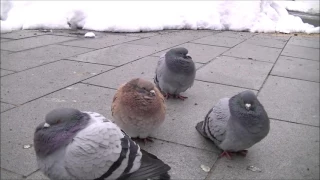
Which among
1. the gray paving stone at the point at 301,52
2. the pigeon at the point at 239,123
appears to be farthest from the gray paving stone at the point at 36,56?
the gray paving stone at the point at 301,52

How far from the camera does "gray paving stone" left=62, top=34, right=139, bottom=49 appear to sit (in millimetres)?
6820

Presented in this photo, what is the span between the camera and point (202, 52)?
264 inches

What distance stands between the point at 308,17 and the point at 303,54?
21.2 feet

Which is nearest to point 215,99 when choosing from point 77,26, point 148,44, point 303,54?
point 148,44

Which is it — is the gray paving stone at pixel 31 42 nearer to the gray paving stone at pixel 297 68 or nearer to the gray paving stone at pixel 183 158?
the gray paving stone at pixel 183 158

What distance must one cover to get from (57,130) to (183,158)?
120 cm

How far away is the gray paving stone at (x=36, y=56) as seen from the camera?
17.1ft

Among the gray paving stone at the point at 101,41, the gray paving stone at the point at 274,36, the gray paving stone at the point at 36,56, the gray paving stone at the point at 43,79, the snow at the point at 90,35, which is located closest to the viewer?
the gray paving stone at the point at 43,79

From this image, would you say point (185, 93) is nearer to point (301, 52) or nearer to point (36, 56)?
point (36, 56)

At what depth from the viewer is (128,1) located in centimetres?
970

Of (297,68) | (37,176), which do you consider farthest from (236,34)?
(37,176)

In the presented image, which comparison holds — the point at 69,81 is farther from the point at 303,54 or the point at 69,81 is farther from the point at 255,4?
the point at 255,4

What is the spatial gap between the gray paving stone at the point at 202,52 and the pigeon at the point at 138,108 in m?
3.20

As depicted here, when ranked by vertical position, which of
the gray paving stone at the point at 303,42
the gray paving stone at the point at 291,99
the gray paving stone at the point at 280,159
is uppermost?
the gray paving stone at the point at 303,42
